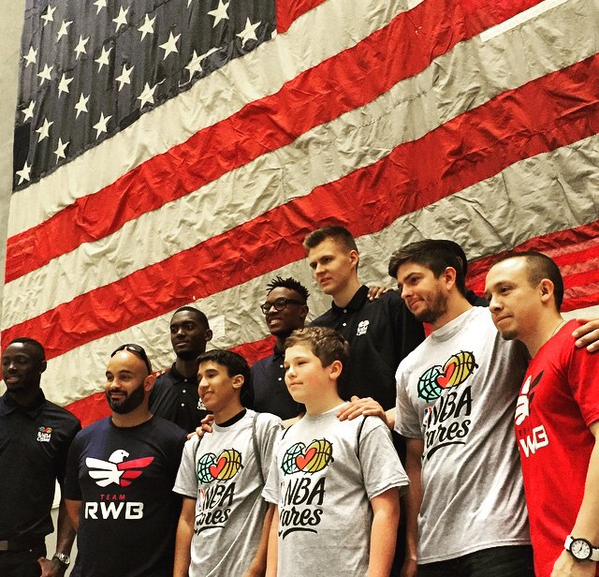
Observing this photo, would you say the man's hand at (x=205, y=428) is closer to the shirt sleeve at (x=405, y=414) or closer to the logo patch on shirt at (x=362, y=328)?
the logo patch on shirt at (x=362, y=328)

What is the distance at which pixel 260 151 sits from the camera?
5.49 m

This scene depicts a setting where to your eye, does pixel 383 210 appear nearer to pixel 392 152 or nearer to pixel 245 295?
pixel 392 152

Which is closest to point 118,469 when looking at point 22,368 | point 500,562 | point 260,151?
point 22,368

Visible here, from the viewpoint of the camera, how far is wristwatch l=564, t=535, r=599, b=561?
2135 mm

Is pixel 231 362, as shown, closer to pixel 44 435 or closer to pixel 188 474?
pixel 188 474

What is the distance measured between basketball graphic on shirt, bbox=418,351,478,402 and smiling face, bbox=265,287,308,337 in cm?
121

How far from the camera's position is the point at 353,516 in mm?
2879

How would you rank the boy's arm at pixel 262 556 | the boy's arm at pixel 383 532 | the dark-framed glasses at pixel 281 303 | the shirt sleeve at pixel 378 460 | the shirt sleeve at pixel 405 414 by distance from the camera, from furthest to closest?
the dark-framed glasses at pixel 281 303, the boy's arm at pixel 262 556, the shirt sleeve at pixel 405 414, the shirt sleeve at pixel 378 460, the boy's arm at pixel 383 532

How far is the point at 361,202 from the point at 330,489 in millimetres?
2204

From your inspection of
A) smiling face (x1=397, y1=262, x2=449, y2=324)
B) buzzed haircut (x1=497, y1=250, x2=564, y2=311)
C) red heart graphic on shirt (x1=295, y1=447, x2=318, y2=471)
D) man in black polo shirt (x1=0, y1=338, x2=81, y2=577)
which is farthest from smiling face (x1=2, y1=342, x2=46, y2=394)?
buzzed haircut (x1=497, y1=250, x2=564, y2=311)

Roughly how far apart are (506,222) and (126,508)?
209 centimetres

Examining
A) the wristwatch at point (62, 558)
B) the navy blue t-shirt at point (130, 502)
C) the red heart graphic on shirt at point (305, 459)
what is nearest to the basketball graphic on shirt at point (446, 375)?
the red heart graphic on shirt at point (305, 459)

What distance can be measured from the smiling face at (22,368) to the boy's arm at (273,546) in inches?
75.3

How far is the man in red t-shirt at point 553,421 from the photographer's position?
7.13 ft
